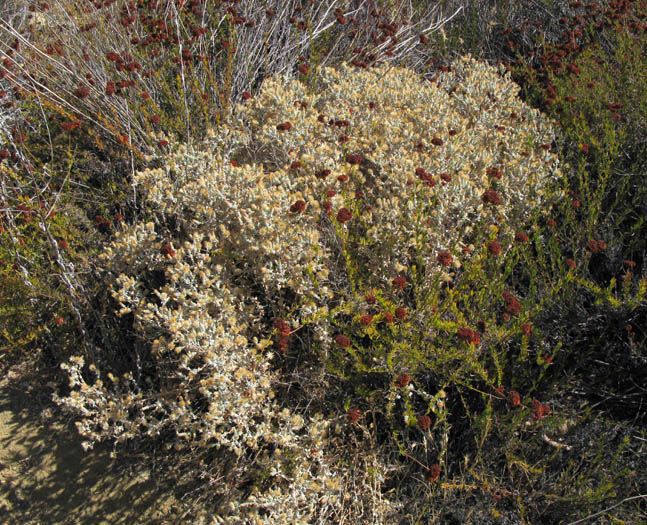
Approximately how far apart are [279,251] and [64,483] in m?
1.51

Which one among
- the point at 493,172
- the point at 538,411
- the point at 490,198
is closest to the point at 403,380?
the point at 538,411

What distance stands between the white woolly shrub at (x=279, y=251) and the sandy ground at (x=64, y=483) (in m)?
0.16

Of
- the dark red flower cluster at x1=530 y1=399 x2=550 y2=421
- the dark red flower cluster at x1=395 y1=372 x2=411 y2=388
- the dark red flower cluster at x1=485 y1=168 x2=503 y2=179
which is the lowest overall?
the dark red flower cluster at x1=530 y1=399 x2=550 y2=421

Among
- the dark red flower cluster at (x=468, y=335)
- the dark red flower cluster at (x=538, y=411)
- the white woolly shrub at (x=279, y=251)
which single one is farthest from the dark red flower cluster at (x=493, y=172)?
the dark red flower cluster at (x=538, y=411)

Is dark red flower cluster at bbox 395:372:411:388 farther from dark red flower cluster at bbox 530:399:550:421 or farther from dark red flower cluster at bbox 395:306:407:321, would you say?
dark red flower cluster at bbox 530:399:550:421

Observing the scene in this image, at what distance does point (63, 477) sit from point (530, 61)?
4.92m

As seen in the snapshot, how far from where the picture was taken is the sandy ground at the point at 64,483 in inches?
81.0

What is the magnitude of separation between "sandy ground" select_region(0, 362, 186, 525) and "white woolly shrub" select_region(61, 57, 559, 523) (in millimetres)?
159

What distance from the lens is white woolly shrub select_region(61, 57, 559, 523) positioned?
1.92m

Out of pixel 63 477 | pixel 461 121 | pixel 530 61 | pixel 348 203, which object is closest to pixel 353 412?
pixel 348 203

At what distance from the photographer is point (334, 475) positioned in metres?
1.92

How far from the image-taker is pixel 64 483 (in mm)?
2178

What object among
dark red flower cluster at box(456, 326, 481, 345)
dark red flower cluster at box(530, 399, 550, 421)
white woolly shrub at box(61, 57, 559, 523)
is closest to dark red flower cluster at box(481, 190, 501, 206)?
white woolly shrub at box(61, 57, 559, 523)

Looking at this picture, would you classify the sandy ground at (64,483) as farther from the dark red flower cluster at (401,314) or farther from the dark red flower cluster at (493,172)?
the dark red flower cluster at (493,172)
